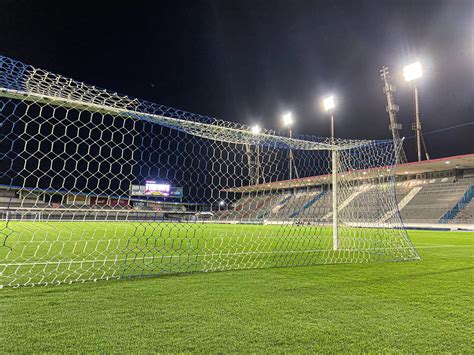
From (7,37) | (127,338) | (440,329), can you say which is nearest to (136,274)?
(127,338)

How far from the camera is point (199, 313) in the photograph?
2377 millimetres

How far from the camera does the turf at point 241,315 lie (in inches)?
72.5

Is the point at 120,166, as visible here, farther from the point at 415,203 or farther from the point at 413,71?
the point at 415,203

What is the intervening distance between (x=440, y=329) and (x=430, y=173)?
108ft

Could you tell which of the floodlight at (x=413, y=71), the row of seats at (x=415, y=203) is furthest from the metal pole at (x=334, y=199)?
the floodlight at (x=413, y=71)

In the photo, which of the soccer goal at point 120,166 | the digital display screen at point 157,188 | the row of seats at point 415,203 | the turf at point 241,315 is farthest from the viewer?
the row of seats at point 415,203

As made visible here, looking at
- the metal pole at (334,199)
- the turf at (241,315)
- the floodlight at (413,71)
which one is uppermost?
the floodlight at (413,71)

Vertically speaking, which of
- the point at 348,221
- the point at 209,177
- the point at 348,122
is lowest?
the point at 348,221

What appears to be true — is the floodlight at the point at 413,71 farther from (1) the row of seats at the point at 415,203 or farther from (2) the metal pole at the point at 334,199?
(2) the metal pole at the point at 334,199

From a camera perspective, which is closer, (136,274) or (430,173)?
(136,274)

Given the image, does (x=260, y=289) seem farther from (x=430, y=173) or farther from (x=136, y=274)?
(x=430, y=173)

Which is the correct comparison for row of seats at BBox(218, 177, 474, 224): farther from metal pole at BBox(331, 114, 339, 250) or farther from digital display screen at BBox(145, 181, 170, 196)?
metal pole at BBox(331, 114, 339, 250)

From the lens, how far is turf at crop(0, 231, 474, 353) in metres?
1.84

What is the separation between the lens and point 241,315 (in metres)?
2.34
